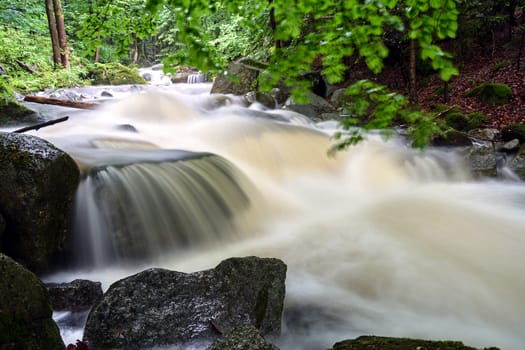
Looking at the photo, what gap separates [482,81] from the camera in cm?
1113

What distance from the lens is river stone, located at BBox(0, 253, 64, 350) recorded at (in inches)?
76.5

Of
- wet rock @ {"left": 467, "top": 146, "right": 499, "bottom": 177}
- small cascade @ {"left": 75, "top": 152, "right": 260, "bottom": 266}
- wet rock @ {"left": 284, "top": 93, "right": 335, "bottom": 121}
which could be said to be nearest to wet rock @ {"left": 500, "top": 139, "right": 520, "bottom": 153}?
wet rock @ {"left": 467, "top": 146, "right": 499, "bottom": 177}

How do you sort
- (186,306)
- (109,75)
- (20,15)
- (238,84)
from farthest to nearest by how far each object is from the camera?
(109,75) < (20,15) < (238,84) < (186,306)

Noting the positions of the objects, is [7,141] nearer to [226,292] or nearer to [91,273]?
[91,273]

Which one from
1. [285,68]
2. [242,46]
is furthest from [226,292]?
[242,46]

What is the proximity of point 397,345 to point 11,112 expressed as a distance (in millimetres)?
9068

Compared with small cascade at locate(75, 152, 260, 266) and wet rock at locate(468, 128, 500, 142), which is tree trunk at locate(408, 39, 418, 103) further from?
small cascade at locate(75, 152, 260, 266)

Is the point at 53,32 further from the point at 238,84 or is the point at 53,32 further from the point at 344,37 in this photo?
the point at 344,37

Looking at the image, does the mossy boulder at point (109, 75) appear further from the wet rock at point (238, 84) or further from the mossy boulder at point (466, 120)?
the mossy boulder at point (466, 120)

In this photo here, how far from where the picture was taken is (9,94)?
8.54 metres

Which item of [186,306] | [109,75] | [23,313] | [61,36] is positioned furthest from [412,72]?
[109,75]

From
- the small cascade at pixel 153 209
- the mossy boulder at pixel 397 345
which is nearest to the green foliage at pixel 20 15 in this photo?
the small cascade at pixel 153 209

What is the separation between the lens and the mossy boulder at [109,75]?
19562 mm

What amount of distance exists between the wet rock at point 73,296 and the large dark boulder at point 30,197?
0.68 m
